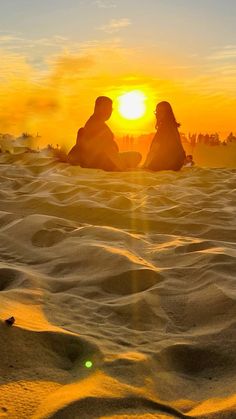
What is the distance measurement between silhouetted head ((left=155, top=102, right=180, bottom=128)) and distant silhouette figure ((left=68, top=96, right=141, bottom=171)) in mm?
872

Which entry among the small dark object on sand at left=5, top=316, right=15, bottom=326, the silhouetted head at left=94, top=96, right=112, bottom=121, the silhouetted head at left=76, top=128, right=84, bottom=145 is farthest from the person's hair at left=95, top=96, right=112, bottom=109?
the small dark object on sand at left=5, top=316, right=15, bottom=326

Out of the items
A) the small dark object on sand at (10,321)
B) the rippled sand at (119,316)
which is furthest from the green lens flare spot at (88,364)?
the small dark object on sand at (10,321)

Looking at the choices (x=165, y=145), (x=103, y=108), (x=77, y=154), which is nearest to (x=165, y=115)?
(x=165, y=145)

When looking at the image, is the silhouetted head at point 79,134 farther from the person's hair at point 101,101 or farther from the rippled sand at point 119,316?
the rippled sand at point 119,316

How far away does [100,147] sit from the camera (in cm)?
902

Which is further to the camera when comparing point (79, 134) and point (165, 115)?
point (165, 115)

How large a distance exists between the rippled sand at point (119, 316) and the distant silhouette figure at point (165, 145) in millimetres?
5000

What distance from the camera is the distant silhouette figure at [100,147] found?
8.90 meters

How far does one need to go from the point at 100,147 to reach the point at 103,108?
895mm

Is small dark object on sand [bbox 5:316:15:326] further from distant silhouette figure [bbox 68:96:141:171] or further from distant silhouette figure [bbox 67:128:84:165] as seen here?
distant silhouette figure [bbox 67:128:84:165]

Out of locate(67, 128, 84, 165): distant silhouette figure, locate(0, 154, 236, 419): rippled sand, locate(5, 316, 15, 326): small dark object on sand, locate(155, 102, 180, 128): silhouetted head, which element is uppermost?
locate(155, 102, 180, 128): silhouetted head

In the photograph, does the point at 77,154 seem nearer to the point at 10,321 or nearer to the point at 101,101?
the point at 101,101

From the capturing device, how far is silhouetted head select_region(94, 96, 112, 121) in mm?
9477

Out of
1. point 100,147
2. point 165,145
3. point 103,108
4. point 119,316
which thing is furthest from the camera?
point 103,108
